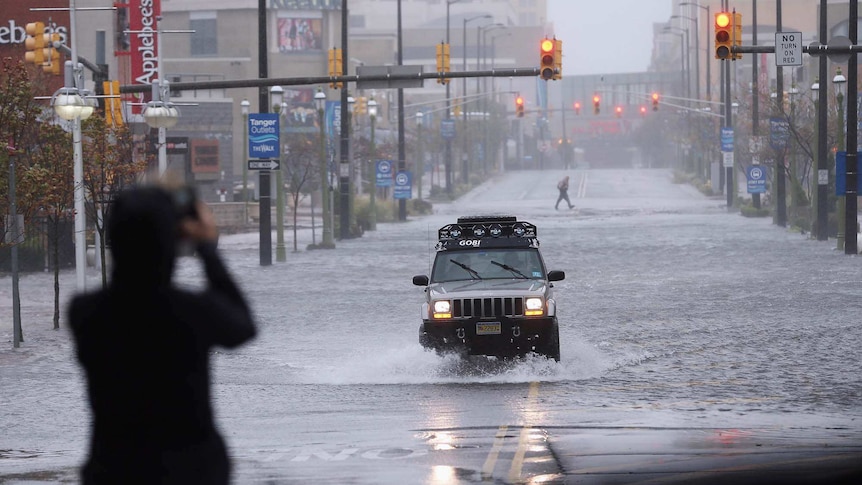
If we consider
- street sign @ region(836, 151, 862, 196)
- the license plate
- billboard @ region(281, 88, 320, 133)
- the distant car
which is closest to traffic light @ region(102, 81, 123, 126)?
the distant car

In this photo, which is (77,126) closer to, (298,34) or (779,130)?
(779,130)

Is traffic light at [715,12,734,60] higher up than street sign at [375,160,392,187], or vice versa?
traffic light at [715,12,734,60]

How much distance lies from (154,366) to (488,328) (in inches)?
495

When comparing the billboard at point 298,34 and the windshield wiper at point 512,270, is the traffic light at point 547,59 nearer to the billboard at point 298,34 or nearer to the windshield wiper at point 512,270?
the windshield wiper at point 512,270

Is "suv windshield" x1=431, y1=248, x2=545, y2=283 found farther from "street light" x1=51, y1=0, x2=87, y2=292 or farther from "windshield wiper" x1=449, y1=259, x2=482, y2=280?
"street light" x1=51, y1=0, x2=87, y2=292

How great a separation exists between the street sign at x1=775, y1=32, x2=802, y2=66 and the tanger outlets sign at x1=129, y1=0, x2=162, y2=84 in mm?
22436

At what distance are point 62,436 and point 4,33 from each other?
138ft

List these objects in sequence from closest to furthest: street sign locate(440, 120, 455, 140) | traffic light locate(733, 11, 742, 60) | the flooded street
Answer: the flooded street → traffic light locate(733, 11, 742, 60) → street sign locate(440, 120, 455, 140)

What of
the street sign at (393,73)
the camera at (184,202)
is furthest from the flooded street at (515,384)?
the camera at (184,202)

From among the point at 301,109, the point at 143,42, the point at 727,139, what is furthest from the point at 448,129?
the point at 143,42

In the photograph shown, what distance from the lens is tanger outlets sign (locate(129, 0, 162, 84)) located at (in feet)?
157

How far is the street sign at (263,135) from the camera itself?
1636 inches

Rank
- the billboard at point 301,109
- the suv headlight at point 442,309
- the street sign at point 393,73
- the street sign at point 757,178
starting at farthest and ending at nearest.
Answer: the billboard at point 301,109 → the street sign at point 757,178 → the street sign at point 393,73 → the suv headlight at point 442,309

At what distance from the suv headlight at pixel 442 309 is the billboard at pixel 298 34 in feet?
311
